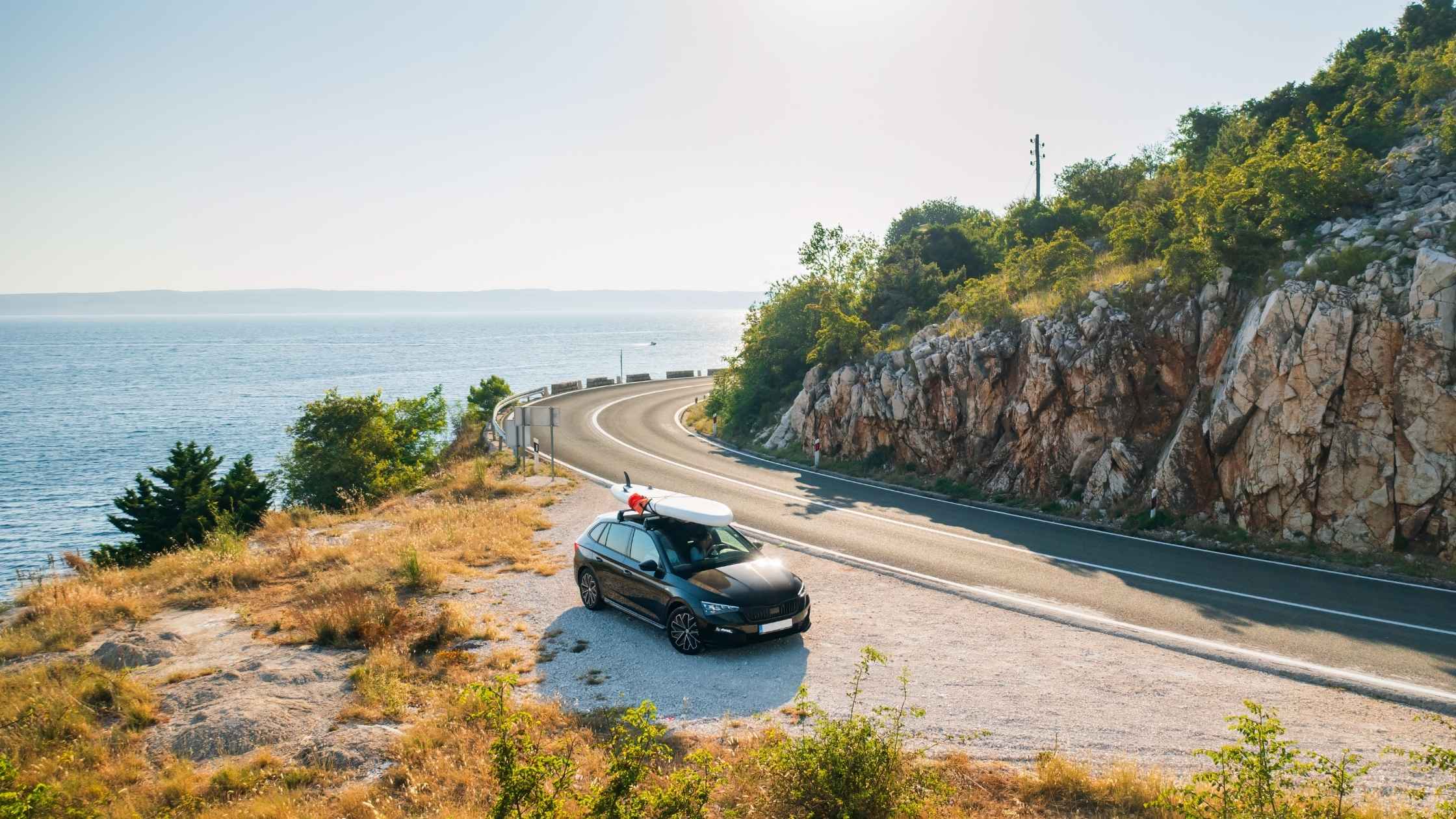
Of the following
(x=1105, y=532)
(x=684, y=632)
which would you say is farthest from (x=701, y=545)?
(x=1105, y=532)

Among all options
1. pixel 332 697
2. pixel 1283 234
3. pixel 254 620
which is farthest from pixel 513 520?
pixel 1283 234

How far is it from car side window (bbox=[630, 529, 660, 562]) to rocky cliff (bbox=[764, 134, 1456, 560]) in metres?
13.3

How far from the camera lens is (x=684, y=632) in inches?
451

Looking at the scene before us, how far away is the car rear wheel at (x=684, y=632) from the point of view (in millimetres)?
11258

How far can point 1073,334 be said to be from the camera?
22.0 m

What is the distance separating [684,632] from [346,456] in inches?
802

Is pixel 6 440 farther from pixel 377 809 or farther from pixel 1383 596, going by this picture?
pixel 1383 596

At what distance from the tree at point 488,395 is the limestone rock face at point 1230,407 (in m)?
28.1

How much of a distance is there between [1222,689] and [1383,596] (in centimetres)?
629

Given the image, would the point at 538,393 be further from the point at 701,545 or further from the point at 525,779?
the point at 525,779

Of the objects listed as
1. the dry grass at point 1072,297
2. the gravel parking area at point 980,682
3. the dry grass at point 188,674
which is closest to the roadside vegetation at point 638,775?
the gravel parking area at point 980,682

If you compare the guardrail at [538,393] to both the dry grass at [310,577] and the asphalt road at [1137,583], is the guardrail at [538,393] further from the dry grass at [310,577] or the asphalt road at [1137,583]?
the asphalt road at [1137,583]

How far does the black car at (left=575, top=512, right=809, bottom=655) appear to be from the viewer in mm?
11172

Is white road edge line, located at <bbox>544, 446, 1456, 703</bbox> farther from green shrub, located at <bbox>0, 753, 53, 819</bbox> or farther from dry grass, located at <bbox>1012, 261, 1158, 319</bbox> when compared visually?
green shrub, located at <bbox>0, 753, 53, 819</bbox>
